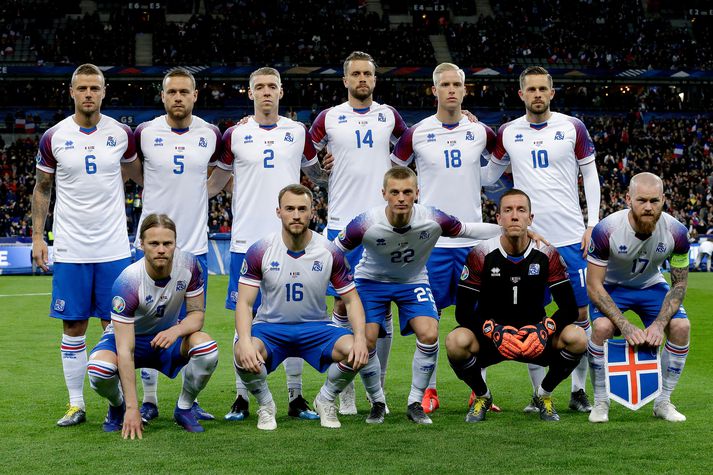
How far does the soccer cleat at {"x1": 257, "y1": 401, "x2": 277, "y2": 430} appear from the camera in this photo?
665 cm

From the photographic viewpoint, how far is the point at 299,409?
23.7ft

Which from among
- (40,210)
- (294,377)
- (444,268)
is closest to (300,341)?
(294,377)

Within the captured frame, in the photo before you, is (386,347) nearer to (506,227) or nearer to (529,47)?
(506,227)

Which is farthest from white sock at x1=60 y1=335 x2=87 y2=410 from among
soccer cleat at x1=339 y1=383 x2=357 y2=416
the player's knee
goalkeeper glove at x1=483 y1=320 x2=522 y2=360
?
the player's knee

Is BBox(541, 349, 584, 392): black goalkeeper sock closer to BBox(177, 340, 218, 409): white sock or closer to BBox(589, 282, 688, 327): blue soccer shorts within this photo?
BBox(589, 282, 688, 327): blue soccer shorts

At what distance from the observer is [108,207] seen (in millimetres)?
7262

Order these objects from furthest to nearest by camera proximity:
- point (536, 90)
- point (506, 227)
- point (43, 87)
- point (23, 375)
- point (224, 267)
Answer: point (43, 87), point (224, 267), point (23, 375), point (536, 90), point (506, 227)

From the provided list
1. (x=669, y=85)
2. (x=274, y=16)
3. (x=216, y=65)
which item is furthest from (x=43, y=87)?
(x=669, y=85)

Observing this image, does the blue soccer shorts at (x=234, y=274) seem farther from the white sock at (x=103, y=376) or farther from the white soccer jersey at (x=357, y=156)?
the white sock at (x=103, y=376)

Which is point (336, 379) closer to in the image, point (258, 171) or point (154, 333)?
point (154, 333)

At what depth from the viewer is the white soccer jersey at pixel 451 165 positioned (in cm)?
769

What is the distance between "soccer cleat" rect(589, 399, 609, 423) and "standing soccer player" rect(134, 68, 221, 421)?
3172 mm

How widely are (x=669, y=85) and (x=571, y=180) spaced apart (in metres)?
39.2

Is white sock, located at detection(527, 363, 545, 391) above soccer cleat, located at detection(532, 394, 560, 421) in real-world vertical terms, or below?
above
